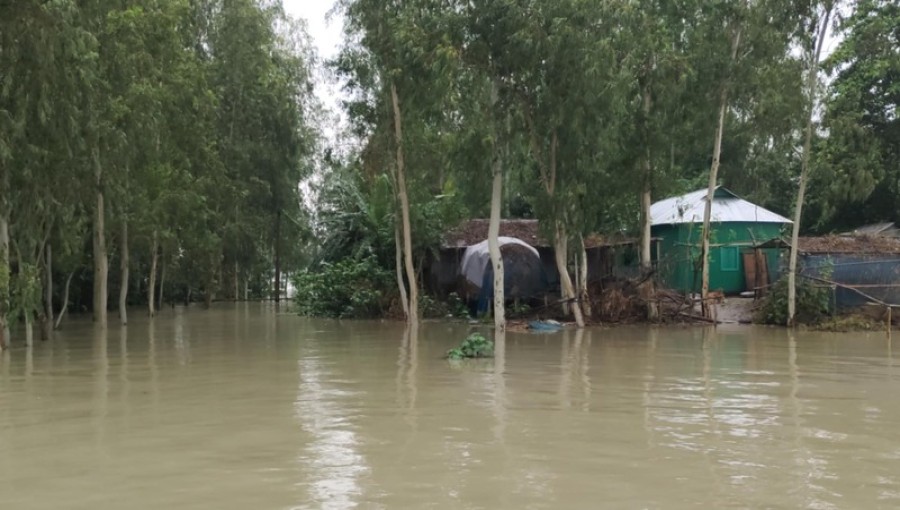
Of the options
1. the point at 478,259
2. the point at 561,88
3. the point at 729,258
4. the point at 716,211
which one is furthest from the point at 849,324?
the point at 478,259

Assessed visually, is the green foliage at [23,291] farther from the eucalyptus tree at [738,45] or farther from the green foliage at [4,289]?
the eucalyptus tree at [738,45]

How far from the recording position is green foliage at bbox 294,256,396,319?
81.9 ft

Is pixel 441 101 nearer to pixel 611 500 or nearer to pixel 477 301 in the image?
pixel 477 301

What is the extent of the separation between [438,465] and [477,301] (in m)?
17.8

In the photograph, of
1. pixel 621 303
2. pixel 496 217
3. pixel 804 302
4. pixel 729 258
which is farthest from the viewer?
pixel 729 258

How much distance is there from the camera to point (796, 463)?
6.53 metres

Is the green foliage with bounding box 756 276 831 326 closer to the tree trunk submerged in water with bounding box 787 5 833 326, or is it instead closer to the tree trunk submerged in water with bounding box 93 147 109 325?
the tree trunk submerged in water with bounding box 787 5 833 326

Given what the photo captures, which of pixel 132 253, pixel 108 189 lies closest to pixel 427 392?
pixel 108 189

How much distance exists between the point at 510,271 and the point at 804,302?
7.55 metres

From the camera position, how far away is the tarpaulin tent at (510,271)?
23.4 meters

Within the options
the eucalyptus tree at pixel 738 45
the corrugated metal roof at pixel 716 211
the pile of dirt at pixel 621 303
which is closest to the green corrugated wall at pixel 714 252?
the corrugated metal roof at pixel 716 211

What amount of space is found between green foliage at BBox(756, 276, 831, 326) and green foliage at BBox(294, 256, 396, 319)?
34.6 feet

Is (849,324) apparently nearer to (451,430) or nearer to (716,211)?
(716,211)

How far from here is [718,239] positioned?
85.4ft
